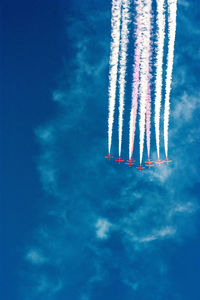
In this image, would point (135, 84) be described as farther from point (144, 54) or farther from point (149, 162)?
point (149, 162)

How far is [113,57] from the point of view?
664cm

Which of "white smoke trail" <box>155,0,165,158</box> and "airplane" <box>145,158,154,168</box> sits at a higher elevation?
"white smoke trail" <box>155,0,165,158</box>

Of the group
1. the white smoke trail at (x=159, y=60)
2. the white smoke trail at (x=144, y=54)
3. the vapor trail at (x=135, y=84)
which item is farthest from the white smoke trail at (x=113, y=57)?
the white smoke trail at (x=159, y=60)

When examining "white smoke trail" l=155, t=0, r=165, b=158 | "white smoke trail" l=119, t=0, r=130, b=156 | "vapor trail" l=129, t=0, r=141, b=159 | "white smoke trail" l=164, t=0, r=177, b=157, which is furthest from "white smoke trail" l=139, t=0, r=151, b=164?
"white smoke trail" l=164, t=0, r=177, b=157

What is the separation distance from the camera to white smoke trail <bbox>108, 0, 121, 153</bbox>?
654 centimetres

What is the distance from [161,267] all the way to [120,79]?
157 inches

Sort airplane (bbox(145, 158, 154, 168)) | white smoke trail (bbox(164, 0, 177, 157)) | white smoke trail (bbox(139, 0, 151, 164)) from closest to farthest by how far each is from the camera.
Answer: white smoke trail (bbox(139, 0, 151, 164)), white smoke trail (bbox(164, 0, 177, 157)), airplane (bbox(145, 158, 154, 168))

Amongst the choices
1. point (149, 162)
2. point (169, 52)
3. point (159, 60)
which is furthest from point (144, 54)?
point (149, 162)

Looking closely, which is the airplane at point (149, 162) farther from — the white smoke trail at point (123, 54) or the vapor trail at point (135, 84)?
the white smoke trail at point (123, 54)

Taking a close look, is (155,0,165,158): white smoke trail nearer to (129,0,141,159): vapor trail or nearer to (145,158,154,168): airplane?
(145,158,154,168): airplane

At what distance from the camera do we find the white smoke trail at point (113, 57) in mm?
6535

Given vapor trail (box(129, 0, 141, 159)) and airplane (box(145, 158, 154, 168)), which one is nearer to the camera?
vapor trail (box(129, 0, 141, 159))

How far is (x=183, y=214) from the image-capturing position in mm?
6859

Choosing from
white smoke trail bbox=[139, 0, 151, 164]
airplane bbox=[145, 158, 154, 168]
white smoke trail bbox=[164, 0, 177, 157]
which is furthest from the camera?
airplane bbox=[145, 158, 154, 168]
